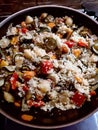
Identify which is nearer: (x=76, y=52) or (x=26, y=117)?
(x=26, y=117)

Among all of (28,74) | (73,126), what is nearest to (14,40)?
(28,74)

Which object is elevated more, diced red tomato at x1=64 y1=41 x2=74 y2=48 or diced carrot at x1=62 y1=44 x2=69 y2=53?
diced red tomato at x1=64 y1=41 x2=74 y2=48

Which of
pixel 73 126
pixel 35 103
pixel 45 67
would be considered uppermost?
pixel 45 67

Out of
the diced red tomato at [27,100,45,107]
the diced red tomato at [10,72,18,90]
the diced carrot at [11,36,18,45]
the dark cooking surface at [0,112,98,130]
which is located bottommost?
the dark cooking surface at [0,112,98,130]

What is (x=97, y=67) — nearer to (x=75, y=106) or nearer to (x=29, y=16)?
(x=75, y=106)

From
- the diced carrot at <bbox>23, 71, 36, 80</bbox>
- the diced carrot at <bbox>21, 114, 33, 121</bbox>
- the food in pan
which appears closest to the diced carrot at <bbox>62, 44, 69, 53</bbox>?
the food in pan

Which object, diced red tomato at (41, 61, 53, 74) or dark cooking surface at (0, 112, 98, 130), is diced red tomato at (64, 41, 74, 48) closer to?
diced red tomato at (41, 61, 53, 74)

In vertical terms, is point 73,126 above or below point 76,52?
below

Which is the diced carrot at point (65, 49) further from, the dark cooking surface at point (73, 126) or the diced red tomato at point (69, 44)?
the dark cooking surface at point (73, 126)

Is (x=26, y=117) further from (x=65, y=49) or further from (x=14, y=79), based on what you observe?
(x=65, y=49)

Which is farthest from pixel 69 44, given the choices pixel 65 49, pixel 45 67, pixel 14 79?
pixel 14 79
